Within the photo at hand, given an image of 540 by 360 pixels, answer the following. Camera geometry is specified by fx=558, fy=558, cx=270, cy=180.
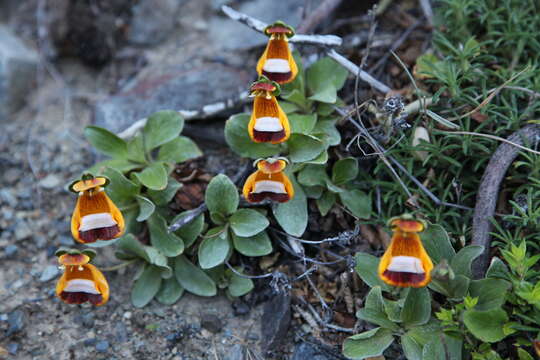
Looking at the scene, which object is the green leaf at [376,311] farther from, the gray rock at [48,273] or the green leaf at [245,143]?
the gray rock at [48,273]

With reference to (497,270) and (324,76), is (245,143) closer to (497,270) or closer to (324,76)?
(324,76)

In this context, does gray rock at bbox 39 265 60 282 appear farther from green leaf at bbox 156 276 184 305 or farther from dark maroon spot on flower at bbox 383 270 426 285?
dark maroon spot on flower at bbox 383 270 426 285

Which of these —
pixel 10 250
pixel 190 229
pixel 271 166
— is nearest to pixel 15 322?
pixel 10 250

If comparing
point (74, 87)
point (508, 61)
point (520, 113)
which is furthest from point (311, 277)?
point (74, 87)

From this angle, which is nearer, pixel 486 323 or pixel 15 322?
pixel 486 323

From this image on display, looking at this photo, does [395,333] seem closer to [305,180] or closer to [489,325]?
[489,325]
